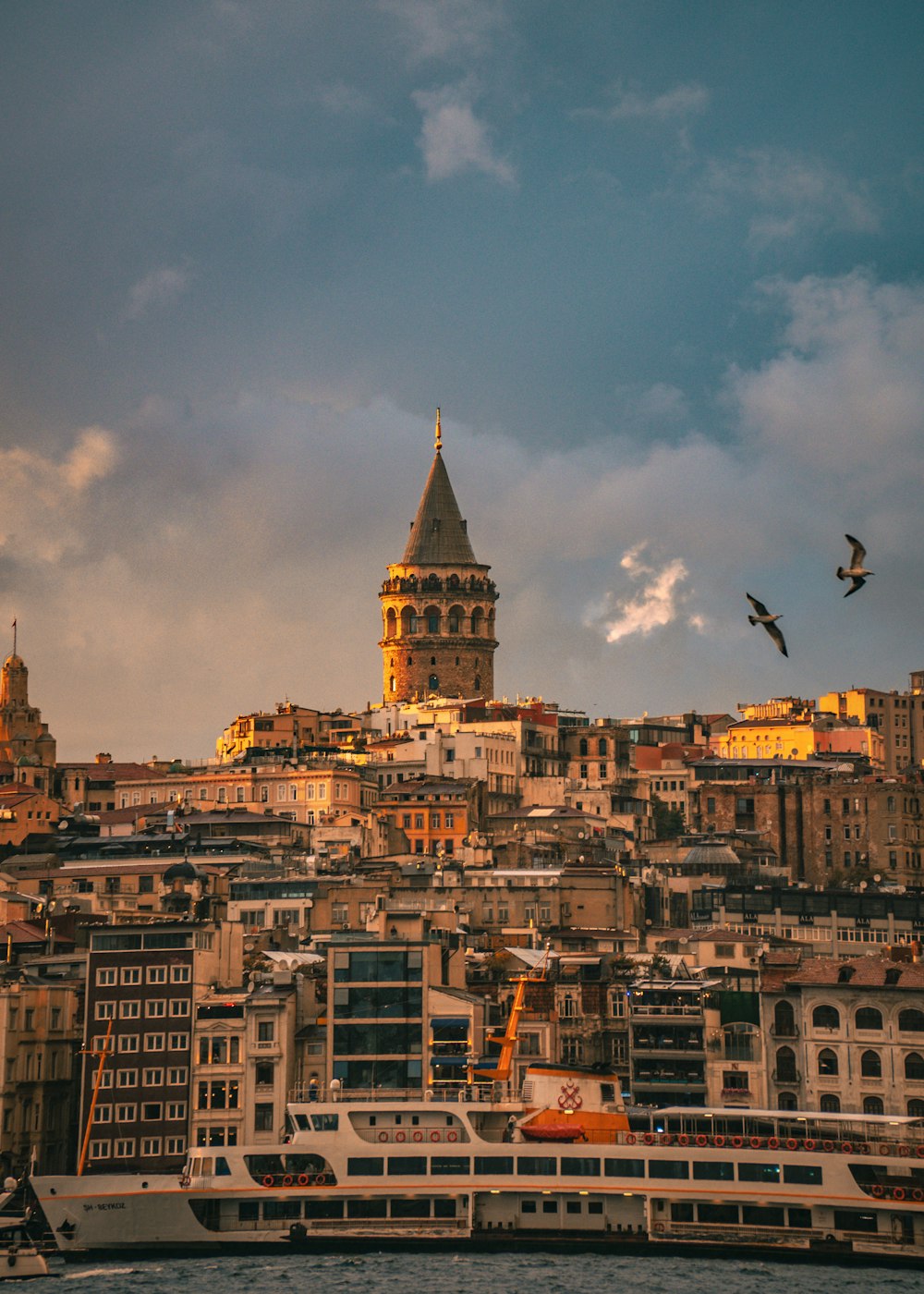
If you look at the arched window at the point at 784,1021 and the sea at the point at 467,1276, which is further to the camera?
the arched window at the point at 784,1021

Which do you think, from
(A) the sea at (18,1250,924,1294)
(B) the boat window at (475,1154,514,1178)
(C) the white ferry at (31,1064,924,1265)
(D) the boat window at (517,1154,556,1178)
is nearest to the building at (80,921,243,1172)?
(C) the white ferry at (31,1064,924,1265)

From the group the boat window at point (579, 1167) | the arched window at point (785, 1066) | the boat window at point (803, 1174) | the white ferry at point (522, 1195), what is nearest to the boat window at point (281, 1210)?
the white ferry at point (522, 1195)

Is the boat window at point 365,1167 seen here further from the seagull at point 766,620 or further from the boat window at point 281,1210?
the seagull at point 766,620

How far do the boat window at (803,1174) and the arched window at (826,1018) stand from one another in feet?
33.6

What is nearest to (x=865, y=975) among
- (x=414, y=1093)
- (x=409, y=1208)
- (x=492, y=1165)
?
(x=414, y=1093)

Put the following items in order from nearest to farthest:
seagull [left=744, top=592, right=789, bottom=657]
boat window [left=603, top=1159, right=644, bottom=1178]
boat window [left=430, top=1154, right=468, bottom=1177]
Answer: seagull [left=744, top=592, right=789, bottom=657]
boat window [left=603, top=1159, right=644, bottom=1178]
boat window [left=430, top=1154, right=468, bottom=1177]

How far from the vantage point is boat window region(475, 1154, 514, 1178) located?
85.0 meters

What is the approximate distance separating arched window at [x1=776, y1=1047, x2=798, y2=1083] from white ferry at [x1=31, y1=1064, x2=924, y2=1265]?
8.16 metres

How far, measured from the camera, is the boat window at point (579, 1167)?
3334 inches

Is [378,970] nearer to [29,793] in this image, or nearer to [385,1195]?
[385,1195]

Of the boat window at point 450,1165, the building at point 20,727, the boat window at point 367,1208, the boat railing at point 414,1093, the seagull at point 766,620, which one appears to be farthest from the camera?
the building at point 20,727

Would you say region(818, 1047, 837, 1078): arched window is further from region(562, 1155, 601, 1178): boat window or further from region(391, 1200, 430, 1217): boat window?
region(391, 1200, 430, 1217): boat window

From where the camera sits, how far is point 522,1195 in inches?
3349

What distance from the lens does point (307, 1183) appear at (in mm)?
85188
